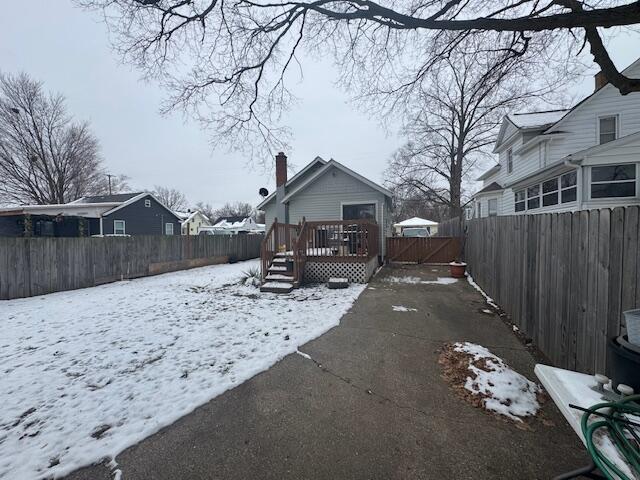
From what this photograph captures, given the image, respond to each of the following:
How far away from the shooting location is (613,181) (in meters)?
8.81

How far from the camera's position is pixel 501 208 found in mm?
16422

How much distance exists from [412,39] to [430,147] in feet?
66.3

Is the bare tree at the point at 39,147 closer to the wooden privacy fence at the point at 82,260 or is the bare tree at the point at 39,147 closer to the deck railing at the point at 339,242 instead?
the wooden privacy fence at the point at 82,260

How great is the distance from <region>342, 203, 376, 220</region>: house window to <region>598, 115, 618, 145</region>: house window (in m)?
8.92

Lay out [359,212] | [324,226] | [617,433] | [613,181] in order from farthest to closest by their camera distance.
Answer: [359,212] < [324,226] < [613,181] < [617,433]

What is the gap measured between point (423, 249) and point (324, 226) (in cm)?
695

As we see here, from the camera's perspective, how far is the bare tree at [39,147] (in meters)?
18.7

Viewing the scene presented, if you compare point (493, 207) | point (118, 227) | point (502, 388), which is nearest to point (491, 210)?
point (493, 207)

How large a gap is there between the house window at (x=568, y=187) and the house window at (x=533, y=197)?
1676 mm

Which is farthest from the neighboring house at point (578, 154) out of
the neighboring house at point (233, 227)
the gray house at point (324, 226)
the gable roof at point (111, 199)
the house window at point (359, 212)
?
the neighboring house at point (233, 227)

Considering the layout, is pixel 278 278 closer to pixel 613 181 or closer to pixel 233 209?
pixel 613 181

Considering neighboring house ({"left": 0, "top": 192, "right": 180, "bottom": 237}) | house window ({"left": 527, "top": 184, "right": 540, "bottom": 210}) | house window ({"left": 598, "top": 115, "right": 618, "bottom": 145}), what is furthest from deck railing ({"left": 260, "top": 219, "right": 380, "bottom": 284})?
neighboring house ({"left": 0, "top": 192, "right": 180, "bottom": 237})

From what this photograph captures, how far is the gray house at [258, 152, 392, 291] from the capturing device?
845cm

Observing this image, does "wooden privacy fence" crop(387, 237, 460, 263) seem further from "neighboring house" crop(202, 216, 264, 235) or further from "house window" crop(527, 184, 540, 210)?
"neighboring house" crop(202, 216, 264, 235)
